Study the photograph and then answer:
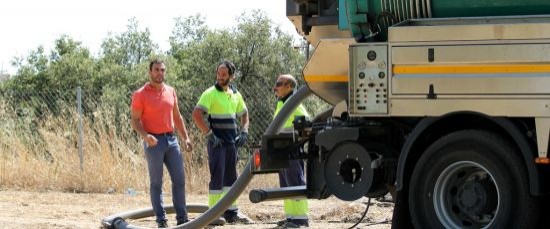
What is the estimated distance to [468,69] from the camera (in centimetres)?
675

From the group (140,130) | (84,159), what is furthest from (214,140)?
(84,159)

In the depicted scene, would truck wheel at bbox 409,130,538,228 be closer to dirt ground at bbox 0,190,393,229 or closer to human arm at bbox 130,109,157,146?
dirt ground at bbox 0,190,393,229

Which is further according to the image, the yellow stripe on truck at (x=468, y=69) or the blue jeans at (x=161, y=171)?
the blue jeans at (x=161, y=171)

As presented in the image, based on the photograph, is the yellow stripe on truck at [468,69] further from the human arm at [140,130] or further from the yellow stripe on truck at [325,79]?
the human arm at [140,130]

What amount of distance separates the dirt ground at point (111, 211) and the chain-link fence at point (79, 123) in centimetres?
103

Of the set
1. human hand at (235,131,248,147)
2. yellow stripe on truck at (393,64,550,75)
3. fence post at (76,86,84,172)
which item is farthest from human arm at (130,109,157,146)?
fence post at (76,86,84,172)

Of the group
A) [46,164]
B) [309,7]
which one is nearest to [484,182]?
[309,7]

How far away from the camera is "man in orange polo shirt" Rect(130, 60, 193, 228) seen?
10.3 metres

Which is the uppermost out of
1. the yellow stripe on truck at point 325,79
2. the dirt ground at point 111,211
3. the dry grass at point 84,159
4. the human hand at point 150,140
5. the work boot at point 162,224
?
the yellow stripe on truck at point 325,79

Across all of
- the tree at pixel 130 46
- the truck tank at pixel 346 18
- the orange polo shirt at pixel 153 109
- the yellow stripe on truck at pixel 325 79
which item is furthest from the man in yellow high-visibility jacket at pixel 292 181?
the tree at pixel 130 46

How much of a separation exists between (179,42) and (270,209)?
35.5 metres

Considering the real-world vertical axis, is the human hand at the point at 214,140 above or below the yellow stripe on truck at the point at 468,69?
below

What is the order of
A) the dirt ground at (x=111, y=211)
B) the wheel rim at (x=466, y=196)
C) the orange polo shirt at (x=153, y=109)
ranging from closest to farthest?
1. the wheel rim at (x=466, y=196)
2. the orange polo shirt at (x=153, y=109)
3. the dirt ground at (x=111, y=211)

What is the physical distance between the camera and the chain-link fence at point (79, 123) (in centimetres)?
1480
